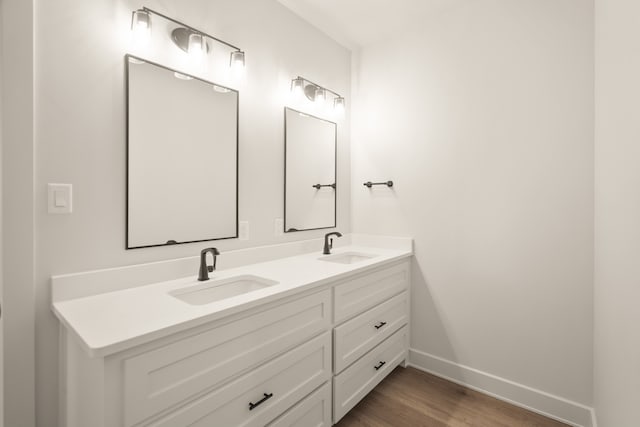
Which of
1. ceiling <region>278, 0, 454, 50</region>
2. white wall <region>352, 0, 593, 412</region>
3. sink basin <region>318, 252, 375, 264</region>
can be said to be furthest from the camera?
sink basin <region>318, 252, 375, 264</region>

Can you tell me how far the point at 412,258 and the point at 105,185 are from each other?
197 cm

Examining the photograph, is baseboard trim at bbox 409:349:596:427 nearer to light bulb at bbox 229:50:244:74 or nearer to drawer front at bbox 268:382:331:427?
drawer front at bbox 268:382:331:427

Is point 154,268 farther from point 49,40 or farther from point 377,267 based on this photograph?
point 377,267

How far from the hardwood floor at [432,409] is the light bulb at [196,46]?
6.78 ft

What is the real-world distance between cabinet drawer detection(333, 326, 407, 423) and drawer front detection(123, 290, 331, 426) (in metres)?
0.44

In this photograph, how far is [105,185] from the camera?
1.26 metres

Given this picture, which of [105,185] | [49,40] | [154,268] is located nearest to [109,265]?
[154,268]

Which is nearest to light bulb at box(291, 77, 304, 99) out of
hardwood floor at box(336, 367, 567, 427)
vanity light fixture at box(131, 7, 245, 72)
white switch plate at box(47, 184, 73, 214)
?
vanity light fixture at box(131, 7, 245, 72)

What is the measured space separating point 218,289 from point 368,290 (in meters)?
0.86

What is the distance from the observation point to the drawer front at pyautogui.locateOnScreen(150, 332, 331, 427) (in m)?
0.99

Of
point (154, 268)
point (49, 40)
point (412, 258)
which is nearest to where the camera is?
point (49, 40)

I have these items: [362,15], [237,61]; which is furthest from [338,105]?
[237,61]

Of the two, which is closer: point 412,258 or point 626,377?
point 626,377

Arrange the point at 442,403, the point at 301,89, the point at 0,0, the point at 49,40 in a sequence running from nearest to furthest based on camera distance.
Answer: the point at 0,0 < the point at 49,40 < the point at 442,403 < the point at 301,89
